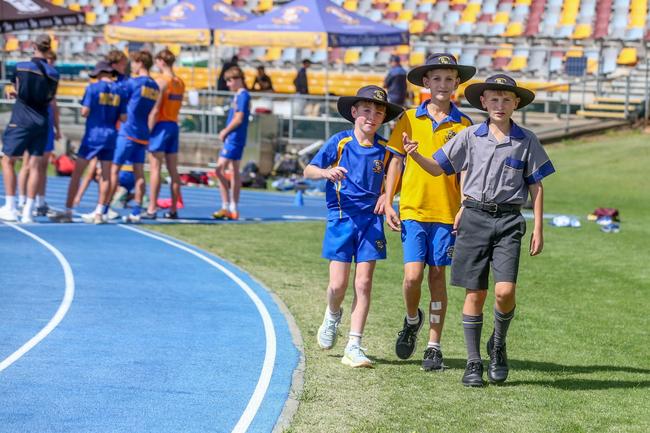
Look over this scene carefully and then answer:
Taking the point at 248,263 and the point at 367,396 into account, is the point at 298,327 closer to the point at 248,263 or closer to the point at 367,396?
the point at 367,396

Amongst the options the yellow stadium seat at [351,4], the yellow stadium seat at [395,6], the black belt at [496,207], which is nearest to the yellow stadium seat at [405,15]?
the yellow stadium seat at [395,6]

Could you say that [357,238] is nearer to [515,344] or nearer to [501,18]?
[515,344]

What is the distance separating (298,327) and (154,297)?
1.82m

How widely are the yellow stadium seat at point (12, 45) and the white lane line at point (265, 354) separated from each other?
1148 inches

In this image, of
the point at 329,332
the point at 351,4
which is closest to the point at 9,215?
the point at 329,332

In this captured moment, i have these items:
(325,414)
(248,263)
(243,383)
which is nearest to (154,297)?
(248,263)

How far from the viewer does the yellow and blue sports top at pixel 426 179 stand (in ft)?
25.4

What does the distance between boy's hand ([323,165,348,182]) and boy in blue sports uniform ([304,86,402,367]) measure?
139mm

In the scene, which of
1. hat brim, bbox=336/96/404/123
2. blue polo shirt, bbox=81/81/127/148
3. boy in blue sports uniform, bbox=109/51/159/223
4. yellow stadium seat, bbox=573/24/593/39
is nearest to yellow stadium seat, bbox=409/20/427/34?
yellow stadium seat, bbox=573/24/593/39

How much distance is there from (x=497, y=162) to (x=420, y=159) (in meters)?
0.44

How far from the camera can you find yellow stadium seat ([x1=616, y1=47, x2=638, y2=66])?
3256cm

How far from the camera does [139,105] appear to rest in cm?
1528

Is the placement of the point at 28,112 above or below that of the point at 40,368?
above

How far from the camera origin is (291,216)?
59.6 ft
